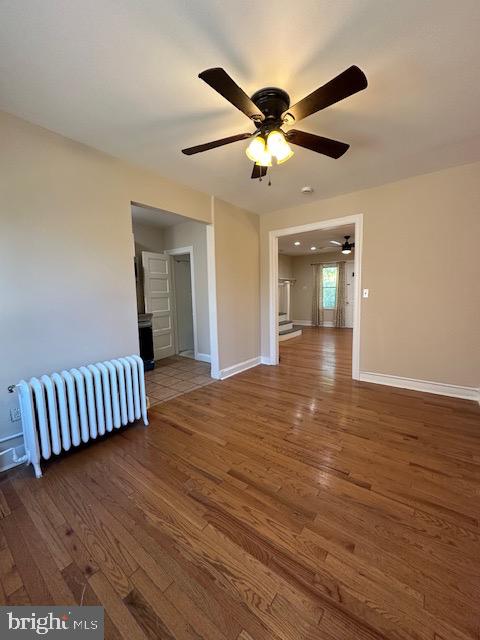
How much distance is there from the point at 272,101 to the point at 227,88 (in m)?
0.49

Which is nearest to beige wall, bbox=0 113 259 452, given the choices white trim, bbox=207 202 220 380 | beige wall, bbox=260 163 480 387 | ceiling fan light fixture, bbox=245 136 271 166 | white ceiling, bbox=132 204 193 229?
white trim, bbox=207 202 220 380

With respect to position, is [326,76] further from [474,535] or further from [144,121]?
[474,535]

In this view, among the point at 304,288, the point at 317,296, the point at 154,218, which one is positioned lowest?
the point at 317,296

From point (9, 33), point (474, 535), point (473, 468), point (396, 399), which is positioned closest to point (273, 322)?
point (396, 399)

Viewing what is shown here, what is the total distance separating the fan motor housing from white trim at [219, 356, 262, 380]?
118 inches

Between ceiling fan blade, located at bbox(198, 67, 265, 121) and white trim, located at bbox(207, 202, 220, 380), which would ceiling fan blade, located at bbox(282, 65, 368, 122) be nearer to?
ceiling fan blade, located at bbox(198, 67, 265, 121)

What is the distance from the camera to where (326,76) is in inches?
61.4

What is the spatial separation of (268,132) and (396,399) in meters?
3.00

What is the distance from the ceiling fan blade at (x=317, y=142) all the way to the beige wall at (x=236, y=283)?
1.90 metres

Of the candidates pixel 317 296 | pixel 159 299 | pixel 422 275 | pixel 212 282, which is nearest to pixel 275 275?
pixel 212 282

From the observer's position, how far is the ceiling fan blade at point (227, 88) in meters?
1.15

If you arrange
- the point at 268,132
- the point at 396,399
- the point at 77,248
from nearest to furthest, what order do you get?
the point at 268,132, the point at 77,248, the point at 396,399

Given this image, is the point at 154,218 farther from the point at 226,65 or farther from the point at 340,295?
the point at 340,295

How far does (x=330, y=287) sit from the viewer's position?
8.52 meters
